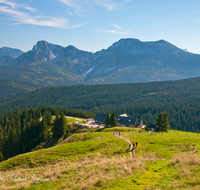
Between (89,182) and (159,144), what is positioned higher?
(89,182)

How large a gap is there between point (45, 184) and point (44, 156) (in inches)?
791

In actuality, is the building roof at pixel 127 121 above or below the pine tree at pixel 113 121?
below

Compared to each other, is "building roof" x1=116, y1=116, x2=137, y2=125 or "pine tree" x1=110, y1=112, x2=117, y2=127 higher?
"pine tree" x1=110, y1=112, x2=117, y2=127

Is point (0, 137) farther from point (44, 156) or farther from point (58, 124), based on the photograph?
point (44, 156)

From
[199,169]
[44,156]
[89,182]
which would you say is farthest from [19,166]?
[199,169]

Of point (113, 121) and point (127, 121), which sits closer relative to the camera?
point (113, 121)

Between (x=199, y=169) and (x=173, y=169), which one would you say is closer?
(x=199, y=169)

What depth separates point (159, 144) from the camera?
1569 inches

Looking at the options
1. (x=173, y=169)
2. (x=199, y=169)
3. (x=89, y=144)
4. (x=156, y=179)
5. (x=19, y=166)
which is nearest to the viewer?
(x=156, y=179)

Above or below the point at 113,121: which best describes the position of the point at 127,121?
below

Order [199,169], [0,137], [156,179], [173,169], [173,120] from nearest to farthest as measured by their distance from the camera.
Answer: [156,179], [199,169], [173,169], [0,137], [173,120]

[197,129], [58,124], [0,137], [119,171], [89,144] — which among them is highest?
[119,171]

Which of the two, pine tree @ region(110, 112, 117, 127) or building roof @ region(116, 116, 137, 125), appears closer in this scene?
pine tree @ region(110, 112, 117, 127)

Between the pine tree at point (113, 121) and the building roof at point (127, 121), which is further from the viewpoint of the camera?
the building roof at point (127, 121)
